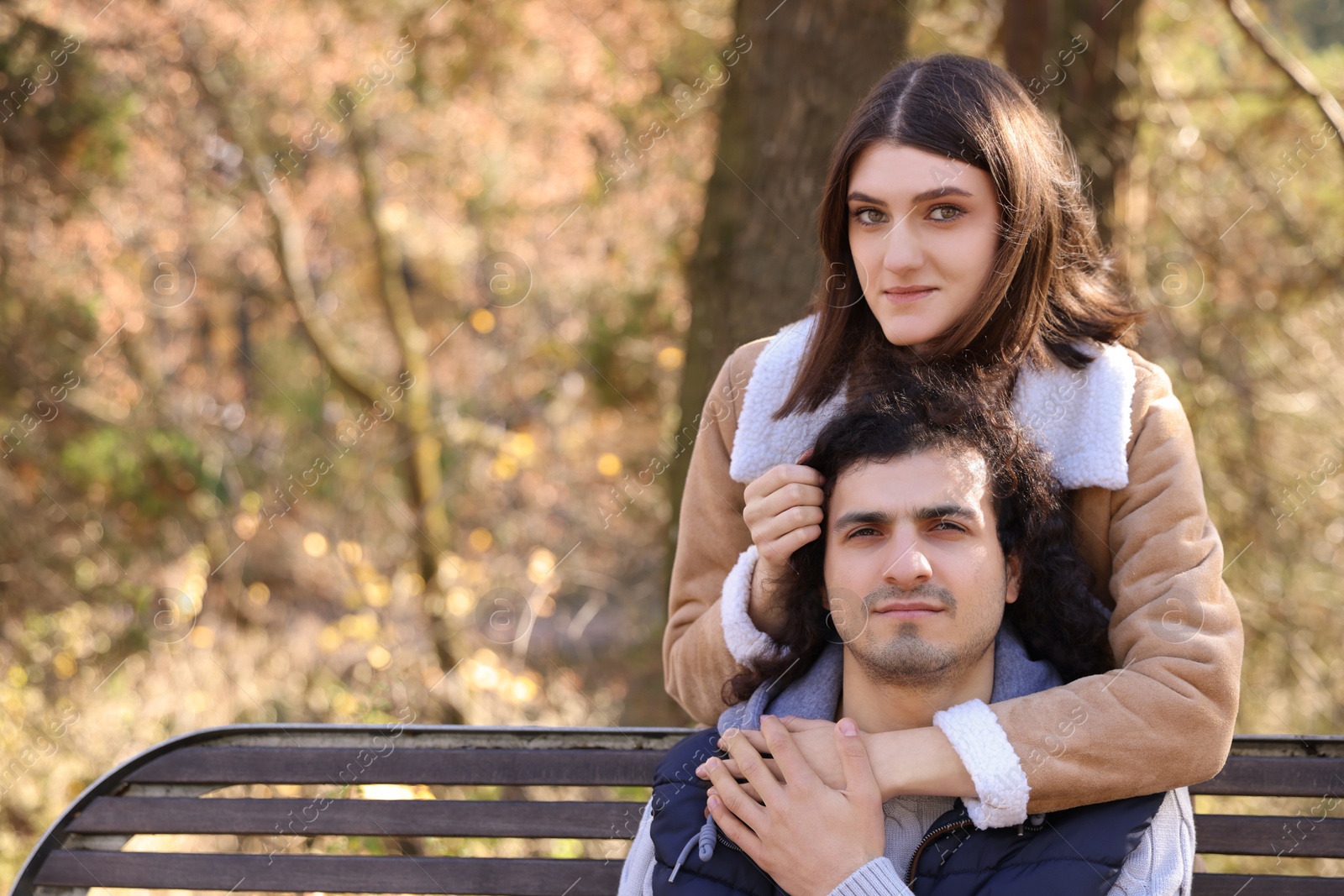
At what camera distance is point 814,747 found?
→ 1902 millimetres

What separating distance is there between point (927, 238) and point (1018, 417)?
36 cm

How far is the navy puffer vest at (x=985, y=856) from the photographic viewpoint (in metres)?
1.75

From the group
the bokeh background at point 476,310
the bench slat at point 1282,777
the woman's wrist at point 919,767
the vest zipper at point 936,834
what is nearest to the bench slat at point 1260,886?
the bench slat at point 1282,777

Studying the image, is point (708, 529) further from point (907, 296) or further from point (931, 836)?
point (931, 836)

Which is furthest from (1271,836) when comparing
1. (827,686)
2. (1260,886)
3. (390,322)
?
(390,322)

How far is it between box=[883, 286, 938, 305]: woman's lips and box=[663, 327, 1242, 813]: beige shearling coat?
0.41 metres

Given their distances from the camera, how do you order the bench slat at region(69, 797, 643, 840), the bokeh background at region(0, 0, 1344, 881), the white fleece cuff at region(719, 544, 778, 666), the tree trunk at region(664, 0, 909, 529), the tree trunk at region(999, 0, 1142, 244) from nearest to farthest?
1. the white fleece cuff at region(719, 544, 778, 666)
2. the bench slat at region(69, 797, 643, 840)
3. the tree trunk at region(664, 0, 909, 529)
4. the tree trunk at region(999, 0, 1142, 244)
5. the bokeh background at region(0, 0, 1344, 881)

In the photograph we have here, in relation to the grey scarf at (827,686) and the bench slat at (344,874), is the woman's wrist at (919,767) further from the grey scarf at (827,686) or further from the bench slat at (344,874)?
the bench slat at (344,874)

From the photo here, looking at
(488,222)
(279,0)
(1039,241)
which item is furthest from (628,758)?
(488,222)

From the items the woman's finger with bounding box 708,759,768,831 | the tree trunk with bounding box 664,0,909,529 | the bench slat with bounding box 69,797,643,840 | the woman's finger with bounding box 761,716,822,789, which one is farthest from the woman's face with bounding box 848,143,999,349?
the tree trunk with bounding box 664,0,909,529

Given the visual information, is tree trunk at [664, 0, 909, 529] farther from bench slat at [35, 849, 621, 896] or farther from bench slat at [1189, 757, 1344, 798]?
bench slat at [1189, 757, 1344, 798]

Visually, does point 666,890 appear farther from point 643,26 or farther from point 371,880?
point 643,26

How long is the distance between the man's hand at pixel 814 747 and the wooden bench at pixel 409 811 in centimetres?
55

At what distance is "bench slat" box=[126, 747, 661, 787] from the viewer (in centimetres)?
246
